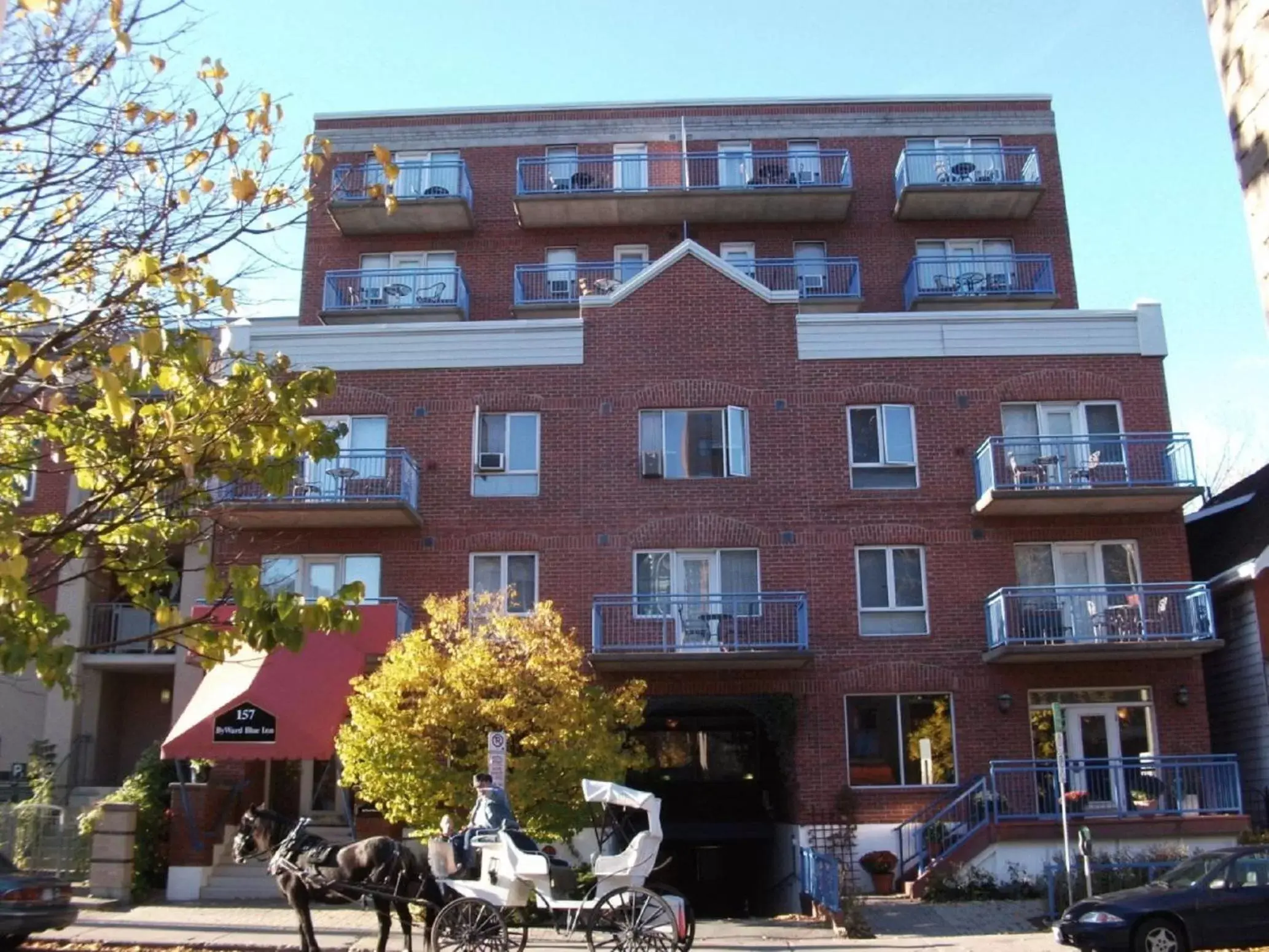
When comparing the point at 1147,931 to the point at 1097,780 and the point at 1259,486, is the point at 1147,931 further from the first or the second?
the point at 1259,486

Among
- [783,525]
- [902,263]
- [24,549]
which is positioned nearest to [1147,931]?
[783,525]

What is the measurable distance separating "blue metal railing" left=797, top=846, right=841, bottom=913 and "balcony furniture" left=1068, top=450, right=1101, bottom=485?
8931 millimetres

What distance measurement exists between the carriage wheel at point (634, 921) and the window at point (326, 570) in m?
12.4

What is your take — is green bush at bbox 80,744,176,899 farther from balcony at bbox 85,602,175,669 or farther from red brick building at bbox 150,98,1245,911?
balcony at bbox 85,602,175,669

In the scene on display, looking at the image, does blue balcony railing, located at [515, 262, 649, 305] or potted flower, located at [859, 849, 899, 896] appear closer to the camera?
potted flower, located at [859, 849, 899, 896]

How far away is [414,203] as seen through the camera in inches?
1246

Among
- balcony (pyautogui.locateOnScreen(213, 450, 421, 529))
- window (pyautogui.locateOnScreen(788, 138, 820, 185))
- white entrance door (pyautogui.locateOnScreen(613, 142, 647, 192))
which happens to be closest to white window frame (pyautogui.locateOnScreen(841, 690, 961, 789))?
balcony (pyautogui.locateOnScreen(213, 450, 421, 529))

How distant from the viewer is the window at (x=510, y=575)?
82.4 feet

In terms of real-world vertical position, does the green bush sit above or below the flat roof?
below

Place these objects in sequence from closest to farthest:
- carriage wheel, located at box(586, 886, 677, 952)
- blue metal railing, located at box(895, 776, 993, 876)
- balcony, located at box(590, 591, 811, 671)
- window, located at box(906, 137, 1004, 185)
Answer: carriage wheel, located at box(586, 886, 677, 952), blue metal railing, located at box(895, 776, 993, 876), balcony, located at box(590, 591, 811, 671), window, located at box(906, 137, 1004, 185)

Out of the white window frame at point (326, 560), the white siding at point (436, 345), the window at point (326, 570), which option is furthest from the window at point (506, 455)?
the window at point (326, 570)

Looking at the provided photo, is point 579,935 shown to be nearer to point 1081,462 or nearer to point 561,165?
point 1081,462

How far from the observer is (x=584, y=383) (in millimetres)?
25953

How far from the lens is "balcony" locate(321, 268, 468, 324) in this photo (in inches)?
1231
